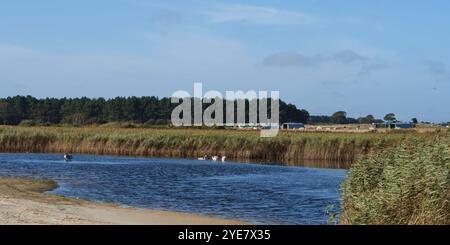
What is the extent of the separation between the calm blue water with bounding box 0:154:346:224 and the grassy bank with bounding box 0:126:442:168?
5674 mm

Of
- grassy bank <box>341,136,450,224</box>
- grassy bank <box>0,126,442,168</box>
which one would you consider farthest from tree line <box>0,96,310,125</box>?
grassy bank <box>341,136,450,224</box>

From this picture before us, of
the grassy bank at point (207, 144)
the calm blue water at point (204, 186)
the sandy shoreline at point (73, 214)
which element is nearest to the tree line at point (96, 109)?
the grassy bank at point (207, 144)

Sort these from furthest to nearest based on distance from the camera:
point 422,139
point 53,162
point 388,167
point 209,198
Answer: point 53,162 → point 209,198 → point 422,139 → point 388,167

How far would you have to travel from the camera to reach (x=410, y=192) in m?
14.3

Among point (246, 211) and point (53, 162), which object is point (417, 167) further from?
point (53, 162)

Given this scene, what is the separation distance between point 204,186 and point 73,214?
42.5 feet

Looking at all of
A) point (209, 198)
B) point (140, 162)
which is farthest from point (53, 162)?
point (209, 198)

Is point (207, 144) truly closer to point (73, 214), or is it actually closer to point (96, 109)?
point (73, 214)
